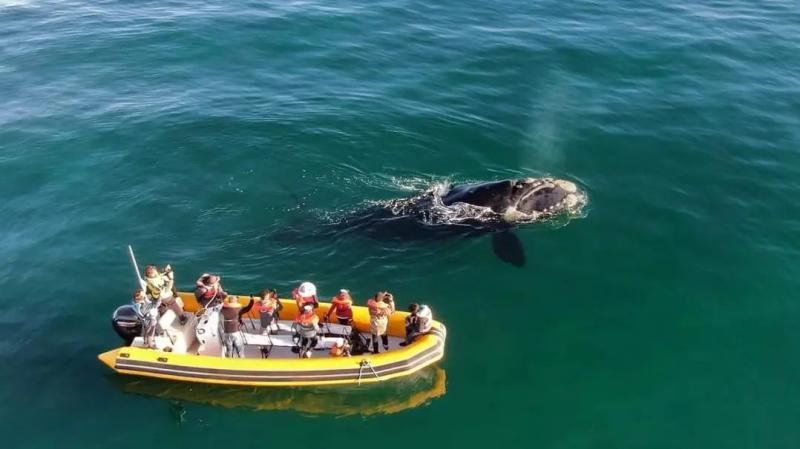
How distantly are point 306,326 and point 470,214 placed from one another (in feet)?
26.3

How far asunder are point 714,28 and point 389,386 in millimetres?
33710

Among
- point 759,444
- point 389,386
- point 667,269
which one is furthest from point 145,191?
point 759,444

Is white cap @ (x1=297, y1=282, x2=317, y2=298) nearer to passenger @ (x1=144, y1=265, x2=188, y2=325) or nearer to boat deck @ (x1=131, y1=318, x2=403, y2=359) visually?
boat deck @ (x1=131, y1=318, x2=403, y2=359)

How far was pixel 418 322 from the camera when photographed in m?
16.3

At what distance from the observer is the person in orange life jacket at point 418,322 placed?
636 inches

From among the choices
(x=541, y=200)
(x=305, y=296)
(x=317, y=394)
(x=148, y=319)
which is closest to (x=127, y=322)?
(x=148, y=319)

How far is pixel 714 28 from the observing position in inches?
1485

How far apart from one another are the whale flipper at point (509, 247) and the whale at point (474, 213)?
35mm

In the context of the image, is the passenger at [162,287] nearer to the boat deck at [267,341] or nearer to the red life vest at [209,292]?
the boat deck at [267,341]

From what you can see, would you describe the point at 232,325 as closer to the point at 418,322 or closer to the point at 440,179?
the point at 418,322

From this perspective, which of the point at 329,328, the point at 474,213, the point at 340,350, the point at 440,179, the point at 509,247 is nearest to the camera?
the point at 340,350

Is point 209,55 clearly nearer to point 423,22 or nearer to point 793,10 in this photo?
point 423,22

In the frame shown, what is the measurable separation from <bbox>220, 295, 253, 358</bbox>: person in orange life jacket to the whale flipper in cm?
837

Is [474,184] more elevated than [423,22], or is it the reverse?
[423,22]
